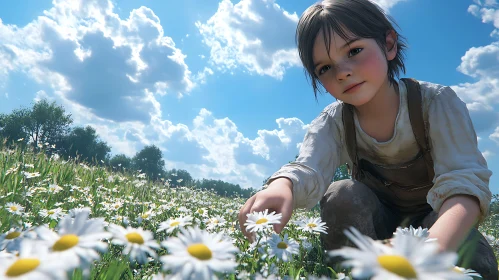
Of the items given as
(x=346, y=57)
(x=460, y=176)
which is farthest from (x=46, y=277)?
(x=346, y=57)

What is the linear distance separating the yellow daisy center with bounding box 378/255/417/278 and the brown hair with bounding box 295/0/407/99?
8.25ft

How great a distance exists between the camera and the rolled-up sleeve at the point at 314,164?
3021 mm

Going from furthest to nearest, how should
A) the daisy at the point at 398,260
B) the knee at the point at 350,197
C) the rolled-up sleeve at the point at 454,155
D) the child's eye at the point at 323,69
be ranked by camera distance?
the knee at the point at 350,197, the child's eye at the point at 323,69, the rolled-up sleeve at the point at 454,155, the daisy at the point at 398,260

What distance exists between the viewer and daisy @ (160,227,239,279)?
92cm

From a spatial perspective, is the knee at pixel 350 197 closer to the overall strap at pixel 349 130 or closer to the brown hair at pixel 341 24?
the overall strap at pixel 349 130

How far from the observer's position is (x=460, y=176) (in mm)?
2555

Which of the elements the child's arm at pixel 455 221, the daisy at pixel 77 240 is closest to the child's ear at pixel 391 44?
the child's arm at pixel 455 221

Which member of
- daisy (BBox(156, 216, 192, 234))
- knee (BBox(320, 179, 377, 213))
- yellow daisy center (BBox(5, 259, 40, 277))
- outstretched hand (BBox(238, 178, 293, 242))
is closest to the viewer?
yellow daisy center (BBox(5, 259, 40, 277))

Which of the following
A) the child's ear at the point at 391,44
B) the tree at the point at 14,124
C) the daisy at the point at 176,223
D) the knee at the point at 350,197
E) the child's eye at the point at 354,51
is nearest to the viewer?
the daisy at the point at 176,223

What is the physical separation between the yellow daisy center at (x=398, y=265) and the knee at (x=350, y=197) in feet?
8.59

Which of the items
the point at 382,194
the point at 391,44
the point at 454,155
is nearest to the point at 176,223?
the point at 454,155

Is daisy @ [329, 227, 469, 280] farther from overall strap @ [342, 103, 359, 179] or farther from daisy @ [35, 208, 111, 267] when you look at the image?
overall strap @ [342, 103, 359, 179]

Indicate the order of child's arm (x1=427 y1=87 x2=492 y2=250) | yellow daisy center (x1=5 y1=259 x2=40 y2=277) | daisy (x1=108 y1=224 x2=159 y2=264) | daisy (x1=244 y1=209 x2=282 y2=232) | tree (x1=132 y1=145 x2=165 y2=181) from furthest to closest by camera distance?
tree (x1=132 y1=145 x2=165 y2=181) < child's arm (x1=427 y1=87 x2=492 y2=250) < daisy (x1=244 y1=209 x2=282 y2=232) < daisy (x1=108 y1=224 x2=159 y2=264) < yellow daisy center (x1=5 y1=259 x2=40 y2=277)

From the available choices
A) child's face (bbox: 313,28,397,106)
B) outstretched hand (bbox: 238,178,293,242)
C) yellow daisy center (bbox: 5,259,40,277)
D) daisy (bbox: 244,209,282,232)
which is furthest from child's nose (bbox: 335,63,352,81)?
yellow daisy center (bbox: 5,259,40,277)
